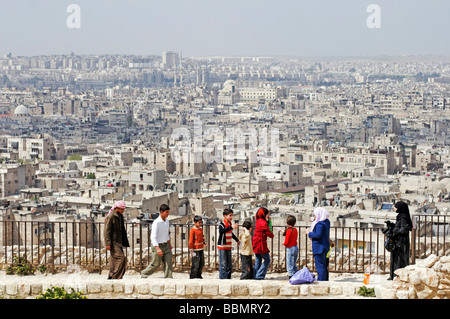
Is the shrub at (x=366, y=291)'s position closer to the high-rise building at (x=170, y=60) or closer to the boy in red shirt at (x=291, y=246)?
the boy in red shirt at (x=291, y=246)

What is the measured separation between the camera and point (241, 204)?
18766 mm

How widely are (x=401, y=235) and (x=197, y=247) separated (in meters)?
1.21

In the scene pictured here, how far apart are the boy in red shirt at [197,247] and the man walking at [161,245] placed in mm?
145

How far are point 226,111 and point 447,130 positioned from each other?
2728cm

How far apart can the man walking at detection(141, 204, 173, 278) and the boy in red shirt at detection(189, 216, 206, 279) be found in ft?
0.48

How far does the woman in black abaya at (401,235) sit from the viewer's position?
16.2 feet

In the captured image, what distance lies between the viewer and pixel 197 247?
516cm

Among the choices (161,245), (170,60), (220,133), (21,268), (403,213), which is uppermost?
(170,60)

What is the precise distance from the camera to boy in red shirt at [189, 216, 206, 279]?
513 centimetres

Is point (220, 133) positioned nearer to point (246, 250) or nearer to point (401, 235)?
point (246, 250)

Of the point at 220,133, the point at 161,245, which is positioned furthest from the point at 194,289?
the point at 220,133

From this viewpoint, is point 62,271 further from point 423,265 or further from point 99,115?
point 99,115

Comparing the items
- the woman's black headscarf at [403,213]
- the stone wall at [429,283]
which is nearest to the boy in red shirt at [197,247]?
the woman's black headscarf at [403,213]
